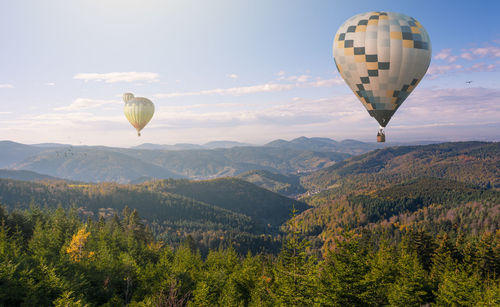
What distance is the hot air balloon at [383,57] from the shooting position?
37.1 meters

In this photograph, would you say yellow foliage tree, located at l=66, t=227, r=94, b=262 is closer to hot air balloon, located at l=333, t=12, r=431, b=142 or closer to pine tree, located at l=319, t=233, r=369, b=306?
pine tree, located at l=319, t=233, r=369, b=306

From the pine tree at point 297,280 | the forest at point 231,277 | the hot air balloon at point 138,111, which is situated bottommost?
the forest at point 231,277

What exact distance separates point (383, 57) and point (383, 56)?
135mm

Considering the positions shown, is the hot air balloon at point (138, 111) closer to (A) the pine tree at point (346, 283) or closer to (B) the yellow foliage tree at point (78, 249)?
(B) the yellow foliage tree at point (78, 249)

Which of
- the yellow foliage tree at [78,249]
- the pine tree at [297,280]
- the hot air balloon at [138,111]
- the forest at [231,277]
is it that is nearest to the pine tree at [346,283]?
the forest at [231,277]

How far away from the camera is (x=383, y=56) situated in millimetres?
37312

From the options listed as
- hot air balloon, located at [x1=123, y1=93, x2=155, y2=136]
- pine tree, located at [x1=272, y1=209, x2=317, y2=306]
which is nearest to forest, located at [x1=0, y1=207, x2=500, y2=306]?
pine tree, located at [x1=272, y1=209, x2=317, y2=306]

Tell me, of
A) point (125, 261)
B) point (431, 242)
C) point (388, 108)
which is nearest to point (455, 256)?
point (431, 242)

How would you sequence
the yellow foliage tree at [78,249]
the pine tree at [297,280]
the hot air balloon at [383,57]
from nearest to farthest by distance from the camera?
the pine tree at [297,280] < the hot air balloon at [383,57] < the yellow foliage tree at [78,249]

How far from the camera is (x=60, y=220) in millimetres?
69312

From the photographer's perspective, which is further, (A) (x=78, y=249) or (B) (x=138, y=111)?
(B) (x=138, y=111)

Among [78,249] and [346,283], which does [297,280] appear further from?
[78,249]

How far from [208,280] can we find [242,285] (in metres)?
8.68

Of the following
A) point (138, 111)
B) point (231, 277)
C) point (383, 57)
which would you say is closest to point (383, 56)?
point (383, 57)
